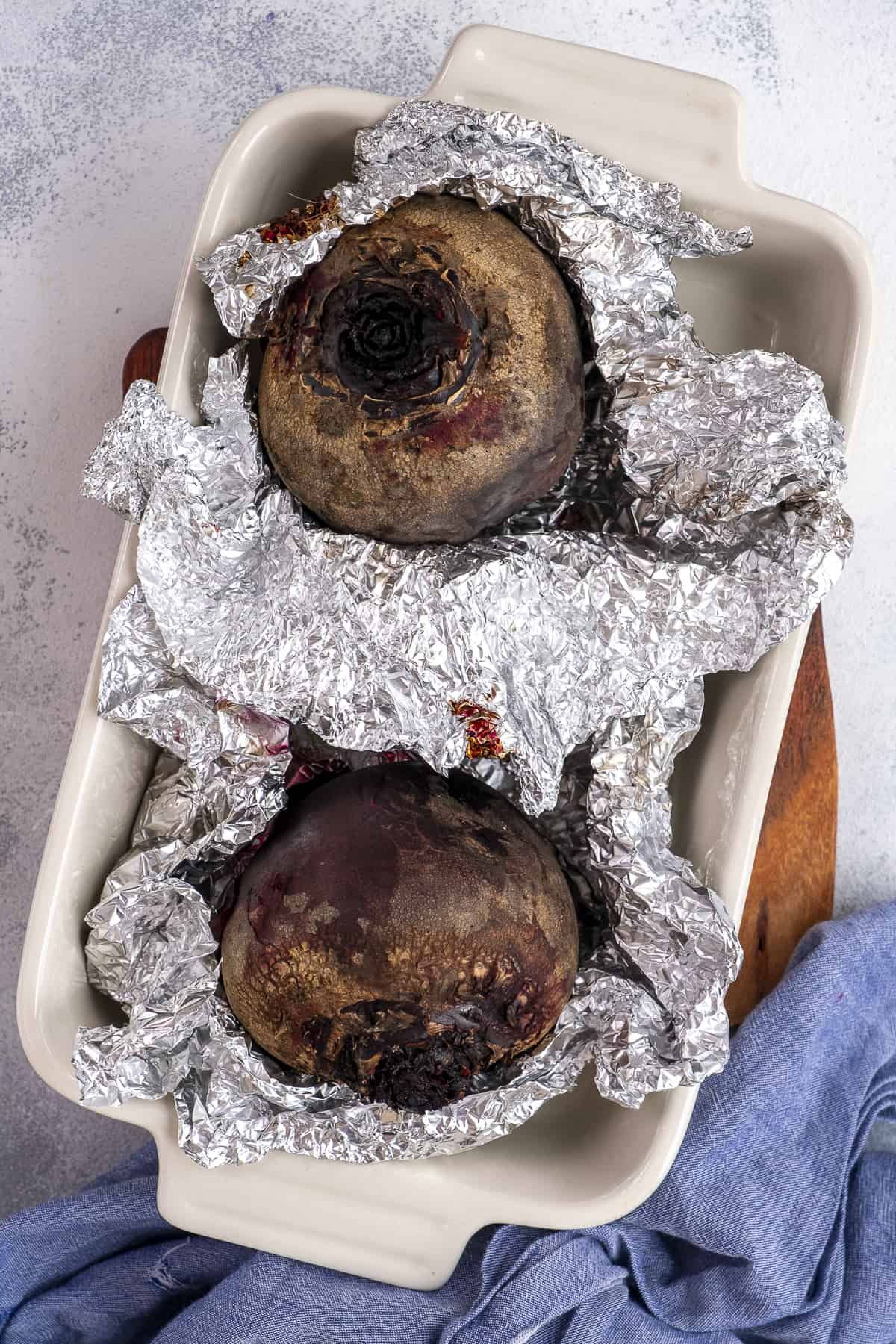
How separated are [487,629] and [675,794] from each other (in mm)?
279

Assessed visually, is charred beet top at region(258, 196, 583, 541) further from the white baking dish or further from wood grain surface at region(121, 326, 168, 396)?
wood grain surface at region(121, 326, 168, 396)

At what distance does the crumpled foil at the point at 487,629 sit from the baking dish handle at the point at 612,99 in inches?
1.7

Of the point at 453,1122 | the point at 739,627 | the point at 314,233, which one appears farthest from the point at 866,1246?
the point at 314,233

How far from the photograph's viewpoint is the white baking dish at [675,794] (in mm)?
973

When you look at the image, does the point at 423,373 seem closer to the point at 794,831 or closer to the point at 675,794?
the point at 675,794

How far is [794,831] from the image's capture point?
1176 millimetres

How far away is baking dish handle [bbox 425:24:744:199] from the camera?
3.18 ft

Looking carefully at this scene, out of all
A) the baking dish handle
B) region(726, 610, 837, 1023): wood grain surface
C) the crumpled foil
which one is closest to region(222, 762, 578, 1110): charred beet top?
the crumpled foil

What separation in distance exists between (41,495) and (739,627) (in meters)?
0.77

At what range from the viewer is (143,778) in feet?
3.42

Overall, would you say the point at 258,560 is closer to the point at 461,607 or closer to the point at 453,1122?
the point at 461,607

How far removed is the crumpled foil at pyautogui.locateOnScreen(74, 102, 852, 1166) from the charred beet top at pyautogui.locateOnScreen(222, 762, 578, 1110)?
0.06 meters

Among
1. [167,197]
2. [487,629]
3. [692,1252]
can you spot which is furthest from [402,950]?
[167,197]

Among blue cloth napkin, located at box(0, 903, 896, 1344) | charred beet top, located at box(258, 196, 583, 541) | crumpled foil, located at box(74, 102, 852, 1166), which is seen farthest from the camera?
blue cloth napkin, located at box(0, 903, 896, 1344)
